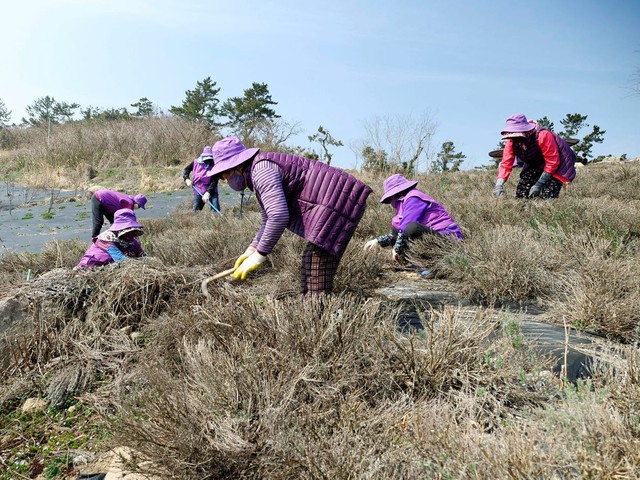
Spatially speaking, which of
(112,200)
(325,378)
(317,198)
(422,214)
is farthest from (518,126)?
(112,200)

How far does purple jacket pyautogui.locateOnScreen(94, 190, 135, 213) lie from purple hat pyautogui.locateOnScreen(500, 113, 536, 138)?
5287mm

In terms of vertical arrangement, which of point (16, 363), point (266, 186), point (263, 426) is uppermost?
point (266, 186)

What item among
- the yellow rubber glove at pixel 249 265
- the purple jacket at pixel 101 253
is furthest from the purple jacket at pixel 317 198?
the purple jacket at pixel 101 253

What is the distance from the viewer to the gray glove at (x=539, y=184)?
5.74m

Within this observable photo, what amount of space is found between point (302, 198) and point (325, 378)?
1188 millimetres

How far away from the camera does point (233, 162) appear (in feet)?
9.07

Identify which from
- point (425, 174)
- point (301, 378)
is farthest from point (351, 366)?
point (425, 174)

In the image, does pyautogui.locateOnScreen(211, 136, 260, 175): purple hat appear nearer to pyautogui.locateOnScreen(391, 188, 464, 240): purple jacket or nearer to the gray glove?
pyautogui.locateOnScreen(391, 188, 464, 240): purple jacket

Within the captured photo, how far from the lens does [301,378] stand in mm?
2020

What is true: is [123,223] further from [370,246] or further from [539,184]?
[539,184]

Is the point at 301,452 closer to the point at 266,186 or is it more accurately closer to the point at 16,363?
the point at 266,186

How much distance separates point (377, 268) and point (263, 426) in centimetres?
305

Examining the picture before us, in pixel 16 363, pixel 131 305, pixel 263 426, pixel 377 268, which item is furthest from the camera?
pixel 377 268

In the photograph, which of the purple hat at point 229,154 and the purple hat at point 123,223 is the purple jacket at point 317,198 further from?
the purple hat at point 123,223
